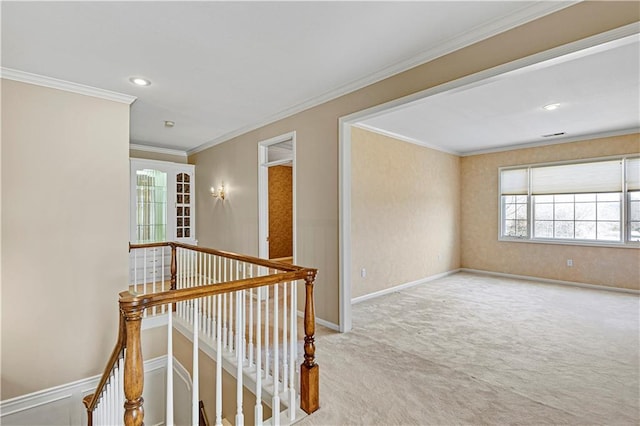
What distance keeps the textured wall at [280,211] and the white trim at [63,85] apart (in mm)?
4263

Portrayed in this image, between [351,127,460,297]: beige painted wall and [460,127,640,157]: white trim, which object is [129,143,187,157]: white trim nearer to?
[351,127,460,297]: beige painted wall

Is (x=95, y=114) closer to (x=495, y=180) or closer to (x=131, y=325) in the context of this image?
(x=131, y=325)

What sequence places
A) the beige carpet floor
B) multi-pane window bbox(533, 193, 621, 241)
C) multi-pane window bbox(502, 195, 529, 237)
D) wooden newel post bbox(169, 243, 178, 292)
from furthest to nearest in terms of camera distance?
multi-pane window bbox(502, 195, 529, 237)
multi-pane window bbox(533, 193, 621, 241)
wooden newel post bbox(169, 243, 178, 292)
the beige carpet floor

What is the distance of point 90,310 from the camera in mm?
3391

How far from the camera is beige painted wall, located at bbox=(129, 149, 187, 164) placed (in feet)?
19.4

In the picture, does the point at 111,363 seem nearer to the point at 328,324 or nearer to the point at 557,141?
the point at 328,324

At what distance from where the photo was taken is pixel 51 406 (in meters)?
3.12

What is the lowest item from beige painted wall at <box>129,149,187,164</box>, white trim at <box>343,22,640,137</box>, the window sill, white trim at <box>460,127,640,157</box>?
the window sill

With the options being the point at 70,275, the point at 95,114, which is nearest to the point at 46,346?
the point at 70,275

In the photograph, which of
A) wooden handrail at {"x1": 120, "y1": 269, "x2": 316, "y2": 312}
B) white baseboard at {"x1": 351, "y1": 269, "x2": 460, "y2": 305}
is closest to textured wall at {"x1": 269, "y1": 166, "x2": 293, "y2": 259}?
white baseboard at {"x1": 351, "y1": 269, "x2": 460, "y2": 305}

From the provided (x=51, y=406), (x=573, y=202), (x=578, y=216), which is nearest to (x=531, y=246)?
(x=578, y=216)

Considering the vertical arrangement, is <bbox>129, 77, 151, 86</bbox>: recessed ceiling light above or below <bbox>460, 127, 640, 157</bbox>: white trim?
above

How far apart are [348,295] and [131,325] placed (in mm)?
2488

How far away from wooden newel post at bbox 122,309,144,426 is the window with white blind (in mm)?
7024
